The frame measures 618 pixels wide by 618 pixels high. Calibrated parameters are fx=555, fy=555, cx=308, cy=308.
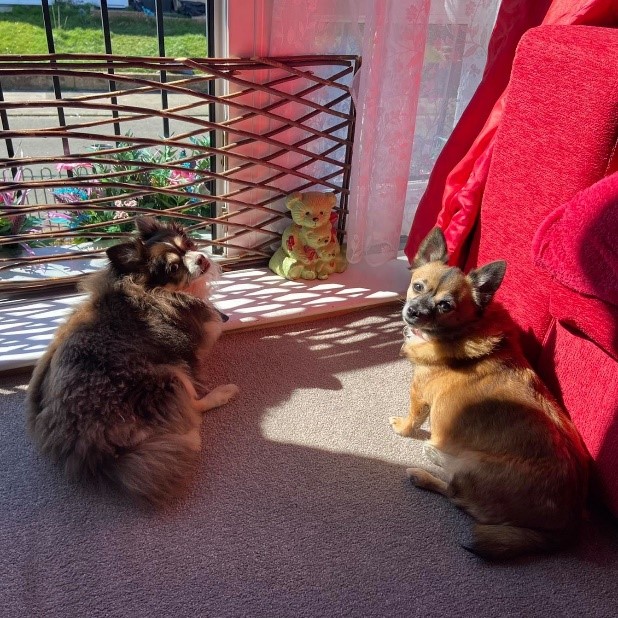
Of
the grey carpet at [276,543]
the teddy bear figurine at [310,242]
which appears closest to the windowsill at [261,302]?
the teddy bear figurine at [310,242]

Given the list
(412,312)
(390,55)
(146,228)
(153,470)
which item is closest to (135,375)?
(153,470)

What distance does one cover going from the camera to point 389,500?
1455 millimetres

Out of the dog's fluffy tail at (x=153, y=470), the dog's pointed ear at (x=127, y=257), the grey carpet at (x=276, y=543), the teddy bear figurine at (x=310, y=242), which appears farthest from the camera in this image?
the teddy bear figurine at (x=310, y=242)

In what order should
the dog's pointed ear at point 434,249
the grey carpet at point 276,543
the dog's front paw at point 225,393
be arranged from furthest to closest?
the dog's front paw at point 225,393 → the dog's pointed ear at point 434,249 → the grey carpet at point 276,543

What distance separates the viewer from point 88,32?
90.4 inches

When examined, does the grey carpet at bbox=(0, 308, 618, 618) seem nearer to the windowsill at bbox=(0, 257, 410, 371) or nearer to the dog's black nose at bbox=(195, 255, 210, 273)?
the windowsill at bbox=(0, 257, 410, 371)

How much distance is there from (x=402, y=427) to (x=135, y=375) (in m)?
0.78

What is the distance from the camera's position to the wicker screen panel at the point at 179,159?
1.81 metres

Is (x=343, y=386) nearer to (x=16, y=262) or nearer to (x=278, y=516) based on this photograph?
(x=278, y=516)

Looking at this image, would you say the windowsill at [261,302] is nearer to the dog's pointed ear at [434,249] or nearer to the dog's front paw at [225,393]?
the dog's front paw at [225,393]

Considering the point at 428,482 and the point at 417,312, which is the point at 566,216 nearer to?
the point at 417,312

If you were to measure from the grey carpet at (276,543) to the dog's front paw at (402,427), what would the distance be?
0.03 meters

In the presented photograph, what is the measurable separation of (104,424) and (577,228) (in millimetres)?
1190

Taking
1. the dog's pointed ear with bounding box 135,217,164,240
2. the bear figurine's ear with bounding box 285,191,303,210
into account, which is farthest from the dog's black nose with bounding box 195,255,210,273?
the bear figurine's ear with bounding box 285,191,303,210
